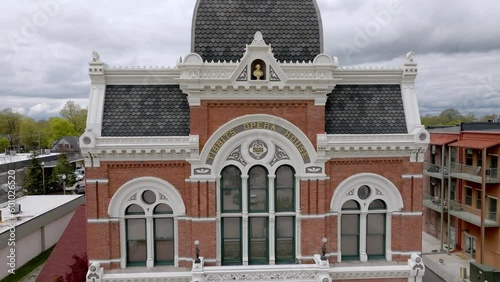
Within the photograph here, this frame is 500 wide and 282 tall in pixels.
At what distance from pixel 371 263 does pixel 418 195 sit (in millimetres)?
3546

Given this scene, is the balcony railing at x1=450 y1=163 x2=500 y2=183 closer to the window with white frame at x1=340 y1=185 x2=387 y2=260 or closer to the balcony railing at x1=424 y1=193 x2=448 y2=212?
the balcony railing at x1=424 y1=193 x2=448 y2=212

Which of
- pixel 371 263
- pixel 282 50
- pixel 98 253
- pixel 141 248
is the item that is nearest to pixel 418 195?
pixel 371 263

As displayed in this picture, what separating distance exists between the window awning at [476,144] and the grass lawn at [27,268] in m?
34.7

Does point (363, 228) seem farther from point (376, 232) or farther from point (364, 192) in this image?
point (364, 192)

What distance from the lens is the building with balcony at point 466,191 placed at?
27875mm

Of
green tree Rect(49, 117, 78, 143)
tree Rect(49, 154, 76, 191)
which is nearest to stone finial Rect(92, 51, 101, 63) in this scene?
tree Rect(49, 154, 76, 191)

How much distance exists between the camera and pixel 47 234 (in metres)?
30.8

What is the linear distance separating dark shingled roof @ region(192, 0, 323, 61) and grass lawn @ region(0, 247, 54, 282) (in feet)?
69.4

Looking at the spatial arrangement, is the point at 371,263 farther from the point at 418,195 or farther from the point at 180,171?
the point at 180,171

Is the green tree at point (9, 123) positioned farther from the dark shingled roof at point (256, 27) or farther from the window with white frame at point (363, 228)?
the window with white frame at point (363, 228)

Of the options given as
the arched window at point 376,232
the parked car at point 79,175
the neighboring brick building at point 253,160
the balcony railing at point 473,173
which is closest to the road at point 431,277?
the balcony railing at point 473,173

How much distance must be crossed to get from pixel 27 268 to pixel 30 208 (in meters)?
7.61

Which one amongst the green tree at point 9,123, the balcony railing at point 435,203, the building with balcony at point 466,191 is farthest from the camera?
the green tree at point 9,123

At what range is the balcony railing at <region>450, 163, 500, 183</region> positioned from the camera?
2758 centimetres
